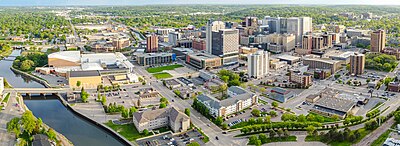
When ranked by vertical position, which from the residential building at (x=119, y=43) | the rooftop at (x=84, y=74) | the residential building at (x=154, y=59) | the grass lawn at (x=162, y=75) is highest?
the residential building at (x=119, y=43)

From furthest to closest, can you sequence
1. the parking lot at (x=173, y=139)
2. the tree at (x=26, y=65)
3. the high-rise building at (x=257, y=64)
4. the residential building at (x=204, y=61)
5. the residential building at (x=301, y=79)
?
1. the tree at (x=26, y=65)
2. the residential building at (x=204, y=61)
3. the high-rise building at (x=257, y=64)
4. the residential building at (x=301, y=79)
5. the parking lot at (x=173, y=139)

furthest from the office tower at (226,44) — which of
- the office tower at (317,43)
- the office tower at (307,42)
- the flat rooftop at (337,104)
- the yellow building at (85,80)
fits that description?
the flat rooftop at (337,104)

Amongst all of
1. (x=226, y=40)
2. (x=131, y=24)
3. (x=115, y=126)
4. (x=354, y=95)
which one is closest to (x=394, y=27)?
(x=226, y=40)

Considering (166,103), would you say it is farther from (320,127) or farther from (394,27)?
(394,27)

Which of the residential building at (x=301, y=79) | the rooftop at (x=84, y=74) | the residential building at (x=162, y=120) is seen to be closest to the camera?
the residential building at (x=162, y=120)

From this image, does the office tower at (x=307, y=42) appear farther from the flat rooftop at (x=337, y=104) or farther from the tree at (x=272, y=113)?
the tree at (x=272, y=113)

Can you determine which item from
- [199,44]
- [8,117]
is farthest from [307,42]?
[8,117]
